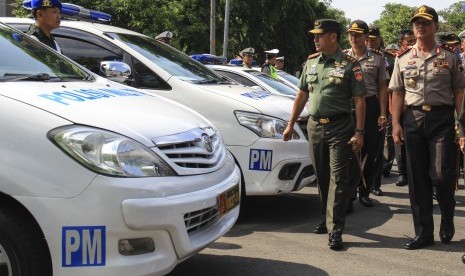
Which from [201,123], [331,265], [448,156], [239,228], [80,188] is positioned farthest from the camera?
[239,228]

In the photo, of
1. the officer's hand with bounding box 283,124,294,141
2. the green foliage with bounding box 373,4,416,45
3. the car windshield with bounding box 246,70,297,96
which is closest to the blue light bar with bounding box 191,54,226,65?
the car windshield with bounding box 246,70,297,96

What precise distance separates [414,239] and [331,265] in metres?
0.87

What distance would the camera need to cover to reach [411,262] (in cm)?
414

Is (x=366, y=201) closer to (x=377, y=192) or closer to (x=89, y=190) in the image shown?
(x=377, y=192)

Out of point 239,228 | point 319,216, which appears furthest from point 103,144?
point 319,216

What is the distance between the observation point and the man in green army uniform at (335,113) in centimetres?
445

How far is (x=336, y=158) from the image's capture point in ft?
14.6

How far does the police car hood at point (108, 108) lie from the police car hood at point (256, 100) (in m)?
1.51

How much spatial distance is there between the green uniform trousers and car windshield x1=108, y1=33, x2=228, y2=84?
139 cm

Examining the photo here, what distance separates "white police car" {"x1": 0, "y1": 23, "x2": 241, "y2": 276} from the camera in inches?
103

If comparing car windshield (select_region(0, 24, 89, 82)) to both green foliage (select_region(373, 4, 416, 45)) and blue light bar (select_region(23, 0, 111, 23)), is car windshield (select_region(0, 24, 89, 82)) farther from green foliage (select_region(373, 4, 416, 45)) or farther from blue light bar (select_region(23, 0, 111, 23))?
green foliage (select_region(373, 4, 416, 45))

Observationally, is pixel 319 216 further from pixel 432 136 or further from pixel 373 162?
pixel 432 136

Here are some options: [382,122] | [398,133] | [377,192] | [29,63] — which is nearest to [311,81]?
[398,133]

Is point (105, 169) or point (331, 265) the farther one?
point (331, 265)
